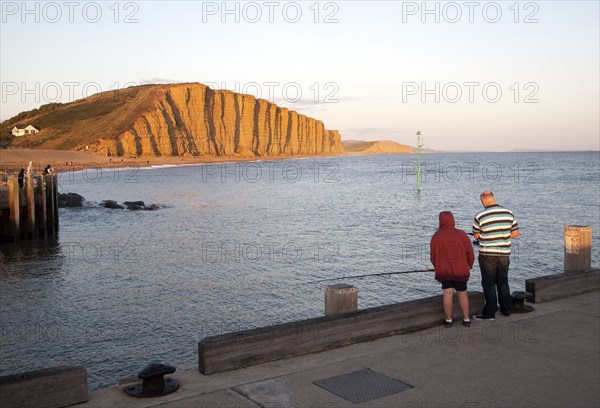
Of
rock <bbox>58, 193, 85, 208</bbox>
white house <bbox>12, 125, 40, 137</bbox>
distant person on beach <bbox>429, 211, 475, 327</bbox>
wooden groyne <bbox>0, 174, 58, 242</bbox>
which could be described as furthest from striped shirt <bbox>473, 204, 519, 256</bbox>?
white house <bbox>12, 125, 40, 137</bbox>

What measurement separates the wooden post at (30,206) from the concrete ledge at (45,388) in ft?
76.5

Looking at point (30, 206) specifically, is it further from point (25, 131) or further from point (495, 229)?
point (25, 131)

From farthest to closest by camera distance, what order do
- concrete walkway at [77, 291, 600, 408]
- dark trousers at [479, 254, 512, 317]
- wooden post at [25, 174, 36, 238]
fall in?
wooden post at [25, 174, 36, 238] < dark trousers at [479, 254, 512, 317] < concrete walkway at [77, 291, 600, 408]

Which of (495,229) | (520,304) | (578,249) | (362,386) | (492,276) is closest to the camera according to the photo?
(362,386)

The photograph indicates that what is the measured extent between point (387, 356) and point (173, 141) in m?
144

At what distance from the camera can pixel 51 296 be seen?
52.5ft

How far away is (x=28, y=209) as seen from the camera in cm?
2741

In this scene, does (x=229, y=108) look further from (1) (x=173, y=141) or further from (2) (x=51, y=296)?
(2) (x=51, y=296)

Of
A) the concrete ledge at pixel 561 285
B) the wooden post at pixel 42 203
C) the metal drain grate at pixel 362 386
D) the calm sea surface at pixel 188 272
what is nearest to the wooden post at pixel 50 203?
the wooden post at pixel 42 203

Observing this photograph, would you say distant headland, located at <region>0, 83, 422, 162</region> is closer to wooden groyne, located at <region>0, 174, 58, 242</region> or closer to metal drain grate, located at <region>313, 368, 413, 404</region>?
wooden groyne, located at <region>0, 174, 58, 242</region>

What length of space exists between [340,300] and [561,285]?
3.87 m

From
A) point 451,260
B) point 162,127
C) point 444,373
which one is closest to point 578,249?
point 451,260

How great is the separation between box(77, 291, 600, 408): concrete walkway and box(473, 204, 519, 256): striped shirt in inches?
38.3

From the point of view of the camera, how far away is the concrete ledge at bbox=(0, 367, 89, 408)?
16.7 feet
